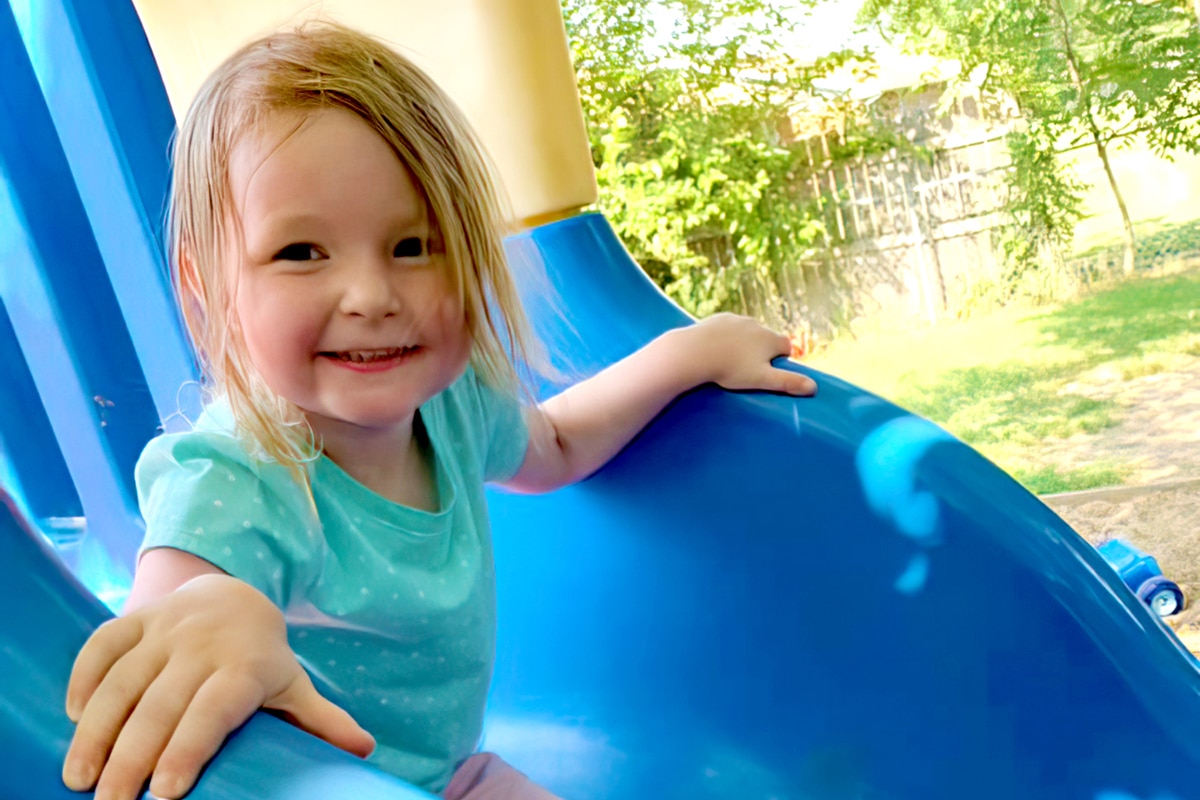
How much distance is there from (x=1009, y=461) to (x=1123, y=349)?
0.49m

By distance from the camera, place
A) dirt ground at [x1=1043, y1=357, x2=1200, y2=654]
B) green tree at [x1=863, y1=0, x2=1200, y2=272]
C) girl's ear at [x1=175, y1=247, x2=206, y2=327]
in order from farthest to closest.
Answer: green tree at [x1=863, y1=0, x2=1200, y2=272], dirt ground at [x1=1043, y1=357, x2=1200, y2=654], girl's ear at [x1=175, y1=247, x2=206, y2=327]

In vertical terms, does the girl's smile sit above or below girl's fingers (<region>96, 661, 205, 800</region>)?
above

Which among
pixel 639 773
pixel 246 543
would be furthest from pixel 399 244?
pixel 639 773

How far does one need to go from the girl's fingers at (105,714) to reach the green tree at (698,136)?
3.74 meters

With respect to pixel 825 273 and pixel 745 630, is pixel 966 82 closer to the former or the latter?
pixel 825 273

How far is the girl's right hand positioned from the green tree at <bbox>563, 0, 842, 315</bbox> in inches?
146

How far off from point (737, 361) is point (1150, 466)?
9.83 ft

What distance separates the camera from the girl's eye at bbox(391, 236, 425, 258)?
635 millimetres

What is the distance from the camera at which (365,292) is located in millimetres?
598

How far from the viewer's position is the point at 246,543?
56 centimetres

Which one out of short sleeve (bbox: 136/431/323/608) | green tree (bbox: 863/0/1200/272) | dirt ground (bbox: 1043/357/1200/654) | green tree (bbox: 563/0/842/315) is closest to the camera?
short sleeve (bbox: 136/431/323/608)

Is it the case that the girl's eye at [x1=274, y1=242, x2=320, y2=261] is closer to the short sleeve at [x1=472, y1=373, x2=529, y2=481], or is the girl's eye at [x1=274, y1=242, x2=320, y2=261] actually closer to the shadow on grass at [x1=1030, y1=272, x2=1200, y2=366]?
the short sleeve at [x1=472, y1=373, x2=529, y2=481]

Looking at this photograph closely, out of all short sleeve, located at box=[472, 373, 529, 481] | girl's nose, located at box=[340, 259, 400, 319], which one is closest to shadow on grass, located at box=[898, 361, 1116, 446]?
short sleeve, located at box=[472, 373, 529, 481]

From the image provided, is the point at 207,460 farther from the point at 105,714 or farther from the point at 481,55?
the point at 481,55
